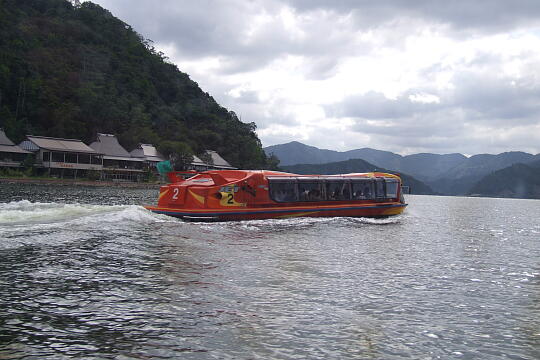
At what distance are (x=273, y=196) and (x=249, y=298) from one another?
17.0 meters

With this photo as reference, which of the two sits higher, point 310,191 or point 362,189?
point 362,189

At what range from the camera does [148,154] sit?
85.1 metres

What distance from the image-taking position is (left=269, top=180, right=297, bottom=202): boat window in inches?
997

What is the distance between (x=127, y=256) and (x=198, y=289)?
Result: 12.1 ft

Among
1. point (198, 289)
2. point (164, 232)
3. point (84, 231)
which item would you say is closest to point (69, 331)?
point (198, 289)

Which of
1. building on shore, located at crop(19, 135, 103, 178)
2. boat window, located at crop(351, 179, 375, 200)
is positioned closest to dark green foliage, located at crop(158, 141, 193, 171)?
building on shore, located at crop(19, 135, 103, 178)

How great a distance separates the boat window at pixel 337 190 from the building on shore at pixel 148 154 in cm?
5732

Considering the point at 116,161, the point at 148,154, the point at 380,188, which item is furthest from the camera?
the point at 148,154

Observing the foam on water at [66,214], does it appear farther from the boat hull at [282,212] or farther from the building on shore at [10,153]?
the building on shore at [10,153]

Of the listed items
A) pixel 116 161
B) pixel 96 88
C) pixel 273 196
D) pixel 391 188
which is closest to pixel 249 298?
pixel 273 196

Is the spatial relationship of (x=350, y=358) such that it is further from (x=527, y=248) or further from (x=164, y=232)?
(x=527, y=248)

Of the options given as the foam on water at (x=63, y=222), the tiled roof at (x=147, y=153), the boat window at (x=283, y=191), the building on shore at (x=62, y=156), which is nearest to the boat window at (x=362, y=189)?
the boat window at (x=283, y=191)

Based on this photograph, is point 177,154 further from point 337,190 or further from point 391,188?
point 337,190

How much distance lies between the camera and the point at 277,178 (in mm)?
25641
